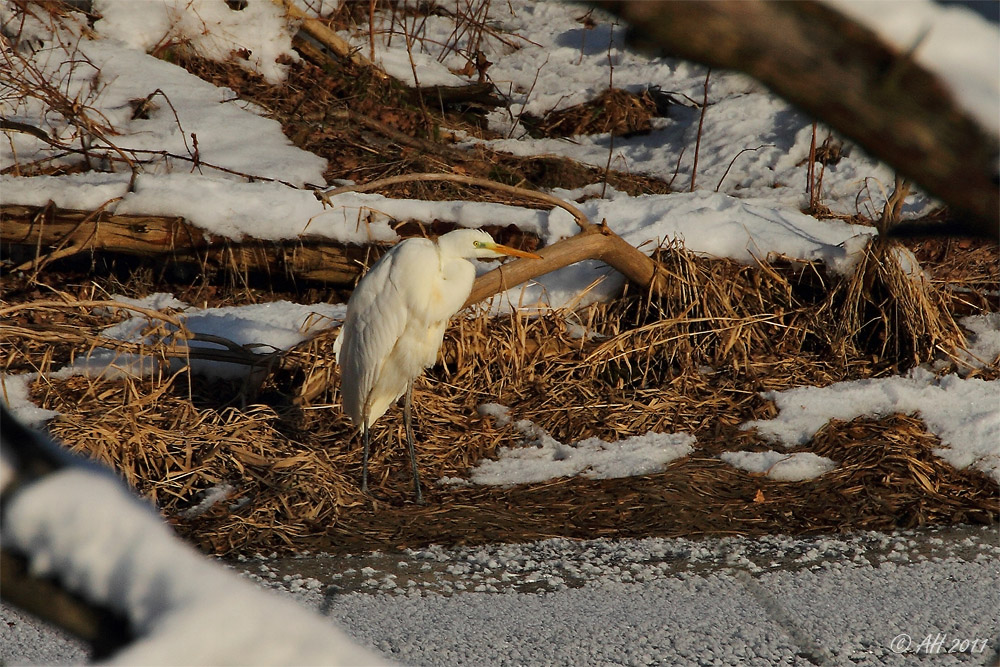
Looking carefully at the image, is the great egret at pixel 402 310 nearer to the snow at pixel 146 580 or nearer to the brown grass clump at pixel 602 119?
the snow at pixel 146 580

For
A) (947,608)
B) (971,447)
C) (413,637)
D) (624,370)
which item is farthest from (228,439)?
(971,447)

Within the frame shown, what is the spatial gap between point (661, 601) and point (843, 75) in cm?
239

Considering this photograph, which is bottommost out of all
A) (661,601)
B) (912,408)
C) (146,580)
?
(661,601)

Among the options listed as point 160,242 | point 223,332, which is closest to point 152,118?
point 160,242

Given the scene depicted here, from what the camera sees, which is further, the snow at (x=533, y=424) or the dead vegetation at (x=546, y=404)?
the dead vegetation at (x=546, y=404)

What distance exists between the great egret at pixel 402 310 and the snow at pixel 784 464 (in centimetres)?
128

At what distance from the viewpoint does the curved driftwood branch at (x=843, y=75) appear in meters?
0.42

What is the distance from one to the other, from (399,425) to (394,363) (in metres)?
0.57

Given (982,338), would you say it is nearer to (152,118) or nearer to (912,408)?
(912,408)

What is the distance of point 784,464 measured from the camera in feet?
11.7

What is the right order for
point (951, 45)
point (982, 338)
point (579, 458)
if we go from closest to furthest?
point (951, 45) → point (579, 458) → point (982, 338)

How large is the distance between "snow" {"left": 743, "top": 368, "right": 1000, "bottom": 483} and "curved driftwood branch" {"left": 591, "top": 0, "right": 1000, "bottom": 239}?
3.50 m

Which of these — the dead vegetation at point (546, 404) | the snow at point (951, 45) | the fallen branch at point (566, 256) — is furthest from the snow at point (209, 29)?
the snow at point (951, 45)

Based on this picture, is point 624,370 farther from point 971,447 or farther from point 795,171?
point 795,171
